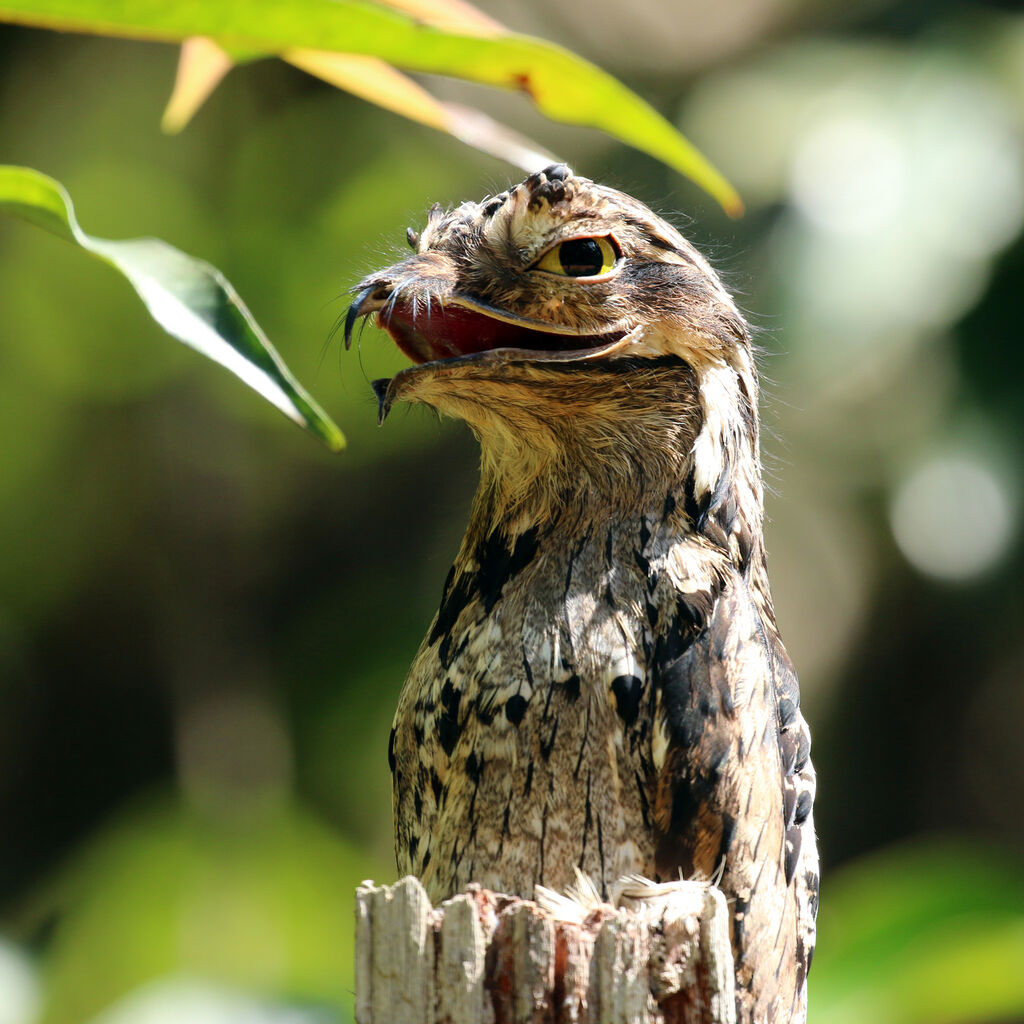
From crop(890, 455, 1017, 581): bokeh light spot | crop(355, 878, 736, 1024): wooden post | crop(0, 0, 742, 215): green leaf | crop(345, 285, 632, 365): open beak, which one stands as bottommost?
crop(355, 878, 736, 1024): wooden post

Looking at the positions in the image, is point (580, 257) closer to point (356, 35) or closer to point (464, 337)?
point (464, 337)

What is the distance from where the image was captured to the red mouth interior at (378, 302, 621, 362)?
2209 millimetres

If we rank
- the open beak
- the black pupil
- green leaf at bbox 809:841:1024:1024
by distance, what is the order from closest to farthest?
the open beak, the black pupil, green leaf at bbox 809:841:1024:1024

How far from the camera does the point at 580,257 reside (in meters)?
2.22

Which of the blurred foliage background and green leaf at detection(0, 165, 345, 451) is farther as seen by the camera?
the blurred foliage background

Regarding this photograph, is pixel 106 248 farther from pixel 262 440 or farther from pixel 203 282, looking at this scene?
pixel 262 440

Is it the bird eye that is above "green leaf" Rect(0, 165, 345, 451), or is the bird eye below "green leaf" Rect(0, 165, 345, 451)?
above

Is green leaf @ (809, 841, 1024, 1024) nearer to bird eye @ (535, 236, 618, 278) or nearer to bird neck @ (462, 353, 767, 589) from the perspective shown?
bird neck @ (462, 353, 767, 589)

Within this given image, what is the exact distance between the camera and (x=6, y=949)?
5.15 meters

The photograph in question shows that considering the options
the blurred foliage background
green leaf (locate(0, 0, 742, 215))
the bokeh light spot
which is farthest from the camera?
the blurred foliage background

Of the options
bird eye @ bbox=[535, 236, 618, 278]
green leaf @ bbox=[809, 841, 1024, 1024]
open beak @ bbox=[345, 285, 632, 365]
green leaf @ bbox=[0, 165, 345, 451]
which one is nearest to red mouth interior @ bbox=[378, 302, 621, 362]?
open beak @ bbox=[345, 285, 632, 365]

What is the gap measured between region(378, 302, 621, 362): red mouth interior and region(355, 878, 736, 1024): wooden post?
0.98m

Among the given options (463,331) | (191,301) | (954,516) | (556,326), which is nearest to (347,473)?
(954,516)

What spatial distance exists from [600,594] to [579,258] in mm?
593
